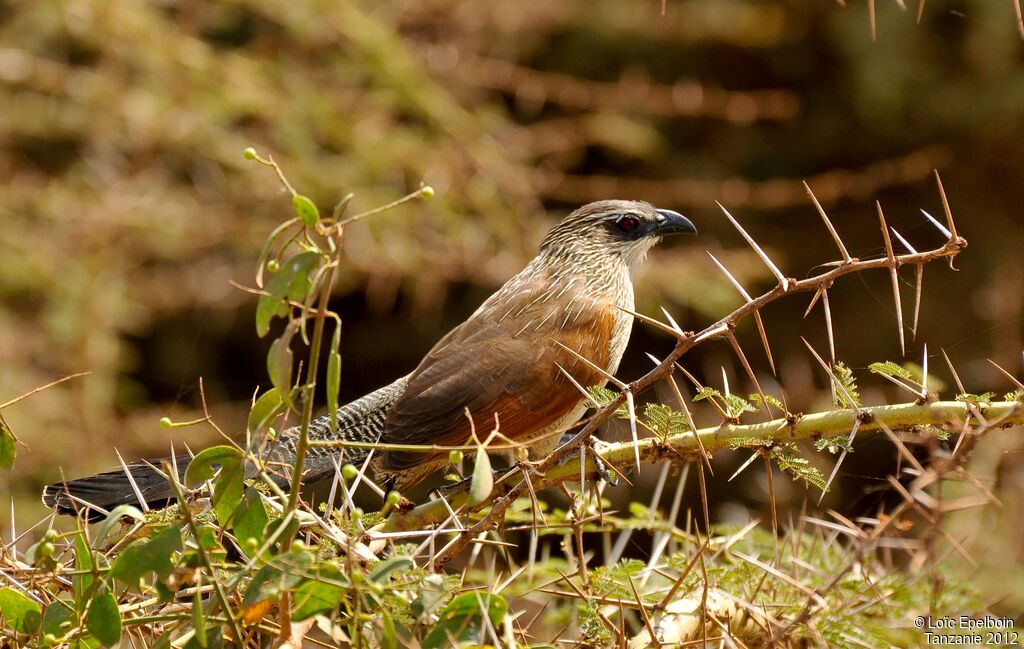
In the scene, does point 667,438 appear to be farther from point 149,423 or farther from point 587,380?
point 149,423

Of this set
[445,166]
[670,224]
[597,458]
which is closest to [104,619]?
[597,458]

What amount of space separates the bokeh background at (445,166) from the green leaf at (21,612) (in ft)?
9.41

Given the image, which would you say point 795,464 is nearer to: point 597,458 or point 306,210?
point 597,458

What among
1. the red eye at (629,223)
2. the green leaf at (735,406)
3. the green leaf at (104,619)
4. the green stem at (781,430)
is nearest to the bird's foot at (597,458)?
the green stem at (781,430)

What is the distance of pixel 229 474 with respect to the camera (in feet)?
4.83

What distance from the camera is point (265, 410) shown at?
1.45 meters

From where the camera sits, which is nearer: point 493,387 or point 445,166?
point 493,387

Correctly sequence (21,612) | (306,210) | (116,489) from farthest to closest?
(116,489) → (21,612) → (306,210)

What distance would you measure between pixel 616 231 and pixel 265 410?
257 centimetres

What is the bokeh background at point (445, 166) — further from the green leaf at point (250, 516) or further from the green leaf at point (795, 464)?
the green leaf at point (250, 516)

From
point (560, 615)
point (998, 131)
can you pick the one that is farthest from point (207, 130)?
point (998, 131)

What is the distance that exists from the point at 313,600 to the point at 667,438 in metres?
0.65

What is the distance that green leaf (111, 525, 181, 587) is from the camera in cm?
131

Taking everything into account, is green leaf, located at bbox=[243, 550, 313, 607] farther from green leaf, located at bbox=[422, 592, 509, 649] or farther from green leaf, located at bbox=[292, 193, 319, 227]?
green leaf, located at bbox=[292, 193, 319, 227]
